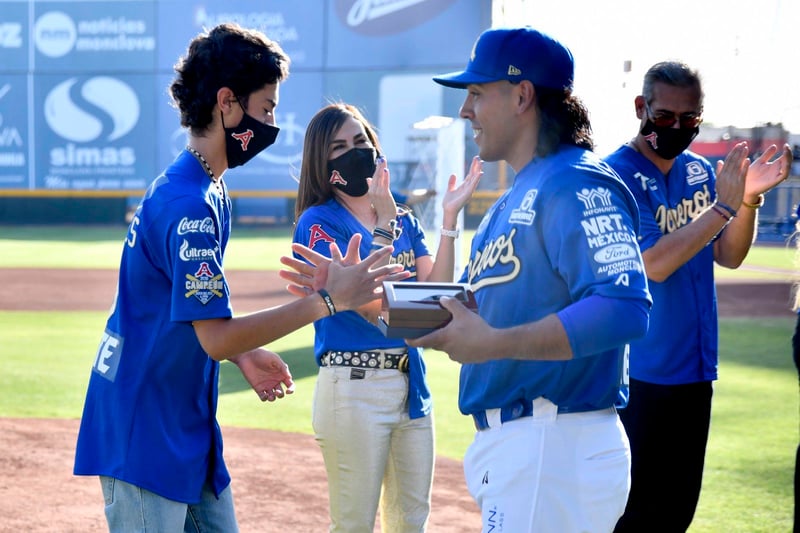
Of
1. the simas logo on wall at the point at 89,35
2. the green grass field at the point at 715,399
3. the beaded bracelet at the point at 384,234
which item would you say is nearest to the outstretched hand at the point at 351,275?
the beaded bracelet at the point at 384,234

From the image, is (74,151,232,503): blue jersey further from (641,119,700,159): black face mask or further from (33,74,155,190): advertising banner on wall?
(33,74,155,190): advertising banner on wall

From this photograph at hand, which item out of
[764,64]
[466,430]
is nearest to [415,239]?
[764,64]

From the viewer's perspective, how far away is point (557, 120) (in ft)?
8.82

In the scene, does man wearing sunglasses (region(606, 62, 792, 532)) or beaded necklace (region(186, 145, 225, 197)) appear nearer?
beaded necklace (region(186, 145, 225, 197))

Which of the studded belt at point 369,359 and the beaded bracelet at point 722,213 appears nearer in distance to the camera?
the beaded bracelet at point 722,213

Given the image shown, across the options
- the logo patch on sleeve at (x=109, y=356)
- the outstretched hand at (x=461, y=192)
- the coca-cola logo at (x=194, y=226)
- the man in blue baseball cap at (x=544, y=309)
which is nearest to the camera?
the man in blue baseball cap at (x=544, y=309)

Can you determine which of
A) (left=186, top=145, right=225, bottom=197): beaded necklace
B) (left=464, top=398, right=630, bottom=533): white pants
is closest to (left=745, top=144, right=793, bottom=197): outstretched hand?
(left=464, top=398, right=630, bottom=533): white pants

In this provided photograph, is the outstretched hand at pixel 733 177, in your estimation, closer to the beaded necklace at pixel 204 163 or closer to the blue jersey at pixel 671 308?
the blue jersey at pixel 671 308

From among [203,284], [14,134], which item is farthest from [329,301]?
[14,134]

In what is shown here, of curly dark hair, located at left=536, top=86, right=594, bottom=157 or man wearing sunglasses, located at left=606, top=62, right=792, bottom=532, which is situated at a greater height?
curly dark hair, located at left=536, top=86, right=594, bottom=157

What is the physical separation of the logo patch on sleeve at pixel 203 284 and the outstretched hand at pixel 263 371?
0.60 meters

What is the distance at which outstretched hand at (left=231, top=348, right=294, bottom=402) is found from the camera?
337cm

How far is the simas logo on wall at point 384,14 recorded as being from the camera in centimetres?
3534

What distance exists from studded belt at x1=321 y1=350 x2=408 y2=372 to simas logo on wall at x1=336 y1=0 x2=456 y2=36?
32577 mm
